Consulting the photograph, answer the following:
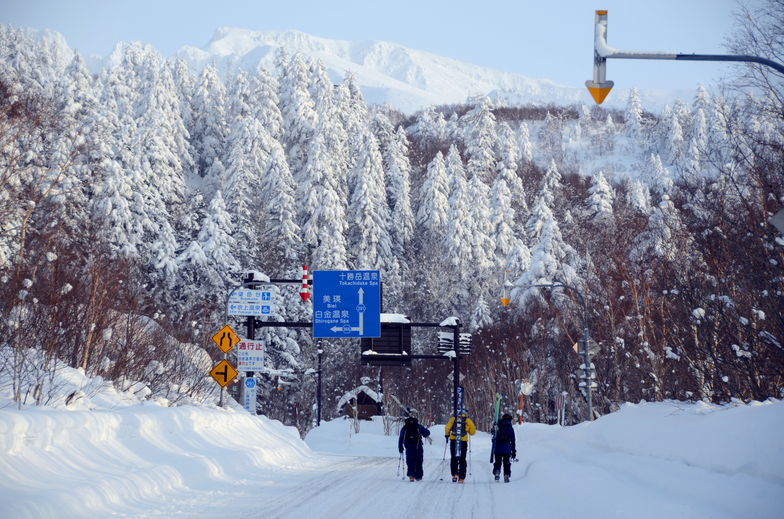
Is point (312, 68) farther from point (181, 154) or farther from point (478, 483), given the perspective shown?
point (478, 483)

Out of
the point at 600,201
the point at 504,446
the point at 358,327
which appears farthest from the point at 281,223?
the point at 504,446

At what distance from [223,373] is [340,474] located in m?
5.12

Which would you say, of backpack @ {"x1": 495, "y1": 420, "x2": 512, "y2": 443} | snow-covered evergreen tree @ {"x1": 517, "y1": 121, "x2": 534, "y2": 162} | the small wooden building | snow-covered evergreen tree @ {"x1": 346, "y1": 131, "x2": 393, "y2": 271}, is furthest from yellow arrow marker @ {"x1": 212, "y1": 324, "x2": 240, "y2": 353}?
snow-covered evergreen tree @ {"x1": 517, "y1": 121, "x2": 534, "y2": 162}

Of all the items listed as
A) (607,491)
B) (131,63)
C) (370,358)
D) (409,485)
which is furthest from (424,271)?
(607,491)

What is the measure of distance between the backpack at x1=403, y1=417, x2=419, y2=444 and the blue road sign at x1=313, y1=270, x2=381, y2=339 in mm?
7986

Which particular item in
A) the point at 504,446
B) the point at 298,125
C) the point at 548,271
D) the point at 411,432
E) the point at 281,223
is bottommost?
the point at 504,446

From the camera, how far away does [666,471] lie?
930 cm

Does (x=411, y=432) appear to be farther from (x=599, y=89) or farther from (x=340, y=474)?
(x=599, y=89)

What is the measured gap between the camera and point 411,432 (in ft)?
51.4

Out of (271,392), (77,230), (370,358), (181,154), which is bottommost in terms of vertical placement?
(271,392)

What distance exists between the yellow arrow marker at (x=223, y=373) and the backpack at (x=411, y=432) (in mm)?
5588

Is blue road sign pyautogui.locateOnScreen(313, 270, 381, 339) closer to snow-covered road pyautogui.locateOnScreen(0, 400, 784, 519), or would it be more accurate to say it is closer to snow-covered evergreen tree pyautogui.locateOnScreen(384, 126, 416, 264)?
snow-covered road pyautogui.locateOnScreen(0, 400, 784, 519)

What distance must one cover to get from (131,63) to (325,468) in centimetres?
6302

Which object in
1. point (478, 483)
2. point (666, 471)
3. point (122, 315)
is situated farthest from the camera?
point (122, 315)
